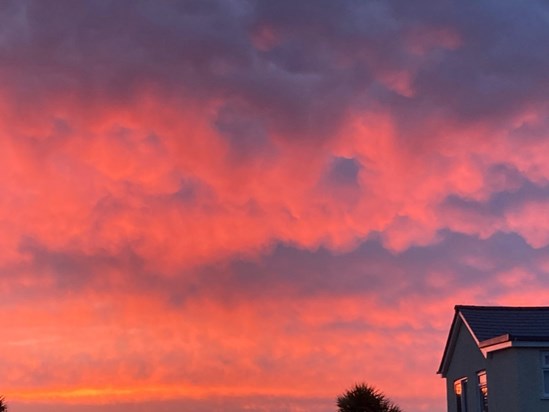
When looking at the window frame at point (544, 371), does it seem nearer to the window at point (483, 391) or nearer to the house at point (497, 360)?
the house at point (497, 360)

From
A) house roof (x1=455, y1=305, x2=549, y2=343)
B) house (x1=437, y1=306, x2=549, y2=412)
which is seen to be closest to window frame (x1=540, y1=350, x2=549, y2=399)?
house (x1=437, y1=306, x2=549, y2=412)

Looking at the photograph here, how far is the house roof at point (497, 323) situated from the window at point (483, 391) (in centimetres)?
150

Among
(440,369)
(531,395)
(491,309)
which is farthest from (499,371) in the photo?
(440,369)

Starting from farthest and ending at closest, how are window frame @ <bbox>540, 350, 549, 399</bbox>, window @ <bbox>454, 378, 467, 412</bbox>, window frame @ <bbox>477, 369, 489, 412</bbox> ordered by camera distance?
1. window @ <bbox>454, 378, 467, 412</bbox>
2. window frame @ <bbox>477, 369, 489, 412</bbox>
3. window frame @ <bbox>540, 350, 549, 399</bbox>

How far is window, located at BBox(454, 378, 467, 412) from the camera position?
38344 millimetres


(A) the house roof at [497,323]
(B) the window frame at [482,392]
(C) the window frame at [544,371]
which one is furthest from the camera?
(B) the window frame at [482,392]

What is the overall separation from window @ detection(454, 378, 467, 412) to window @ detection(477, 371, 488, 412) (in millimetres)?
1738

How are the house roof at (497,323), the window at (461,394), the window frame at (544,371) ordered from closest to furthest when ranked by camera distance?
1. the window frame at (544,371)
2. the house roof at (497,323)
3. the window at (461,394)

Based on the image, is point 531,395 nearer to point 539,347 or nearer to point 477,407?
point 539,347

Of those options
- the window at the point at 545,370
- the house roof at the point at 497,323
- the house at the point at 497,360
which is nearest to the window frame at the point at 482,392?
the house at the point at 497,360

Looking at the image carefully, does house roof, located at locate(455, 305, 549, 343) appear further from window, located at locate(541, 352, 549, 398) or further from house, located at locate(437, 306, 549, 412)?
window, located at locate(541, 352, 549, 398)

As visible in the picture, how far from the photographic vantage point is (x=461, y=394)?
38719 millimetres

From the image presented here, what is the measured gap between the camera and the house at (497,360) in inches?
1249

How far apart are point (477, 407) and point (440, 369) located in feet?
A: 15.5
